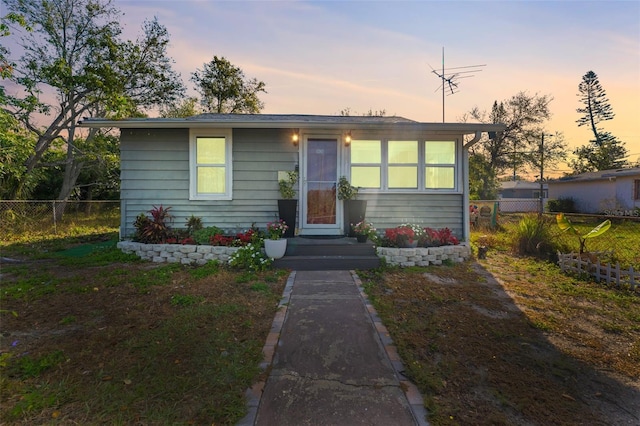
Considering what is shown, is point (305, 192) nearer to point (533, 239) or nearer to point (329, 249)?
point (329, 249)

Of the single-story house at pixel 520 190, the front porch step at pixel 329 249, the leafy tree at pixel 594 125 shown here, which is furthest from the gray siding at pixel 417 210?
the single-story house at pixel 520 190

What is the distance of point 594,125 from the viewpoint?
3186cm

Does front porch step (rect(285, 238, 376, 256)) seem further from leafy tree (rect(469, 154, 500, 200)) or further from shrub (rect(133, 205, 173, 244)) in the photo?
leafy tree (rect(469, 154, 500, 200))

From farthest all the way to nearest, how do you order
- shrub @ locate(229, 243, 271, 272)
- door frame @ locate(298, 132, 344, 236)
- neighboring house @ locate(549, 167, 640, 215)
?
neighboring house @ locate(549, 167, 640, 215) → door frame @ locate(298, 132, 344, 236) → shrub @ locate(229, 243, 271, 272)

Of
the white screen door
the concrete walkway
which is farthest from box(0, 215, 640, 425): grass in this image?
the white screen door

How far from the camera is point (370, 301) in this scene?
12.6ft

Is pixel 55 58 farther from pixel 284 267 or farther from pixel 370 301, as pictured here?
pixel 370 301

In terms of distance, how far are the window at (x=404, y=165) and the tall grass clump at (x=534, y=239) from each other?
1.93 m

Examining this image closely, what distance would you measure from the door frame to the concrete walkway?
3.00m

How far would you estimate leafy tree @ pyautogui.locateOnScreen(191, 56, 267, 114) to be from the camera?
20.0m

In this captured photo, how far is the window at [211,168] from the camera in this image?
6.50 meters

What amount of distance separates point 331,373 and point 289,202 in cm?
429

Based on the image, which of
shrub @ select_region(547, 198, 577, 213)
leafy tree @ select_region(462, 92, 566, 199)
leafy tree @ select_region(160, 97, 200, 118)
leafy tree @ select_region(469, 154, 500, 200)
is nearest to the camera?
leafy tree @ select_region(160, 97, 200, 118)

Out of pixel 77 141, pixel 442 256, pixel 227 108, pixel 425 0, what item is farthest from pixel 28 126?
pixel 442 256
